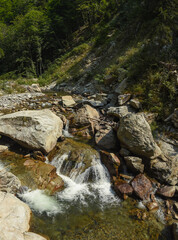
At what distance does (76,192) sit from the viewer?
582 cm

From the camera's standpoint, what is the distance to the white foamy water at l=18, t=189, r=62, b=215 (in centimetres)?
499

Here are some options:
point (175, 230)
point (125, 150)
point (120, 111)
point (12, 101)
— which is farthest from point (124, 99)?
point (12, 101)

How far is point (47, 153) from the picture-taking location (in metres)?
7.07

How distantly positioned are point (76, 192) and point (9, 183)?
2.33m

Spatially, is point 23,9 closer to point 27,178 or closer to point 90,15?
point 90,15

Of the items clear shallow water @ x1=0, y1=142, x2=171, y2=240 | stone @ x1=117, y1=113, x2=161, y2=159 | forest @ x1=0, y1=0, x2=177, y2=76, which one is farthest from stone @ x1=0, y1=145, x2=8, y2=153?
forest @ x1=0, y1=0, x2=177, y2=76

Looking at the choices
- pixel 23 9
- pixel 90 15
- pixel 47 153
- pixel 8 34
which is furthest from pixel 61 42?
pixel 47 153

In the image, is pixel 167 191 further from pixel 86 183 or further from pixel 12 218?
pixel 12 218

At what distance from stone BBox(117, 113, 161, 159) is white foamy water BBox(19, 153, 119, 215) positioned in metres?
1.56

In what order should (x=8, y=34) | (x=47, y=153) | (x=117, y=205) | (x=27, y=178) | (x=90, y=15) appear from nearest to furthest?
(x=117, y=205) < (x=27, y=178) < (x=47, y=153) < (x=90, y=15) < (x=8, y=34)

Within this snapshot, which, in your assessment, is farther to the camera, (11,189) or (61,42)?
(61,42)

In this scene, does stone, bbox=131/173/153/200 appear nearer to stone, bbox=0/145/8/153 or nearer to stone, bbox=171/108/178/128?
stone, bbox=171/108/178/128

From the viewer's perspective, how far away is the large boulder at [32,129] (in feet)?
22.3

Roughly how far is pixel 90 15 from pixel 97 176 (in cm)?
3202
